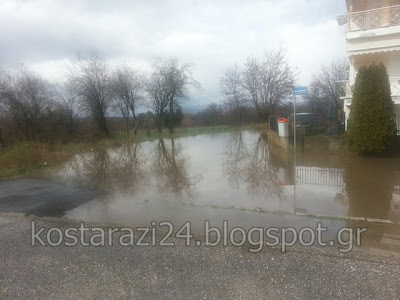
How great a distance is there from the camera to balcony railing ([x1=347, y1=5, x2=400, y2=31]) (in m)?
12.4

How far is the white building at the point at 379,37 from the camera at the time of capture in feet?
39.5

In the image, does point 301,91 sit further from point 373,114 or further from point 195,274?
point 195,274

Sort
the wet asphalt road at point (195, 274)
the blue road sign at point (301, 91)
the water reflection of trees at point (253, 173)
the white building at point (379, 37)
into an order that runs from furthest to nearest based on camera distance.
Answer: the white building at point (379, 37) → the blue road sign at point (301, 91) → the water reflection of trees at point (253, 173) → the wet asphalt road at point (195, 274)

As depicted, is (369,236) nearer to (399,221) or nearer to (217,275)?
(399,221)

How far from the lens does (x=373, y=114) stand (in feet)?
33.3

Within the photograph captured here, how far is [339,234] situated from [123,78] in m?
34.0

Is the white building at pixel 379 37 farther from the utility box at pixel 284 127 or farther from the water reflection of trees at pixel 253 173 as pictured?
the water reflection of trees at pixel 253 173

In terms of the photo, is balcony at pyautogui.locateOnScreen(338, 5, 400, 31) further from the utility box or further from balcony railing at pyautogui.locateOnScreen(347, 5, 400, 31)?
the utility box

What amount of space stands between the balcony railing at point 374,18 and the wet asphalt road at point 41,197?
13258 mm

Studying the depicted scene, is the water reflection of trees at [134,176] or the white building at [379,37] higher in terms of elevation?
the white building at [379,37]

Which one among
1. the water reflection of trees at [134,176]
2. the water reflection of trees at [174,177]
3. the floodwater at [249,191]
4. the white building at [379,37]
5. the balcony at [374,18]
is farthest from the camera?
the balcony at [374,18]

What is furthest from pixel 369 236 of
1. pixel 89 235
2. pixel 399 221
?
pixel 89 235

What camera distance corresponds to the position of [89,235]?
5152 millimetres

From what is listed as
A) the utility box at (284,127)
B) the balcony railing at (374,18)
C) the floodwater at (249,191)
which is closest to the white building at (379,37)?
the balcony railing at (374,18)
